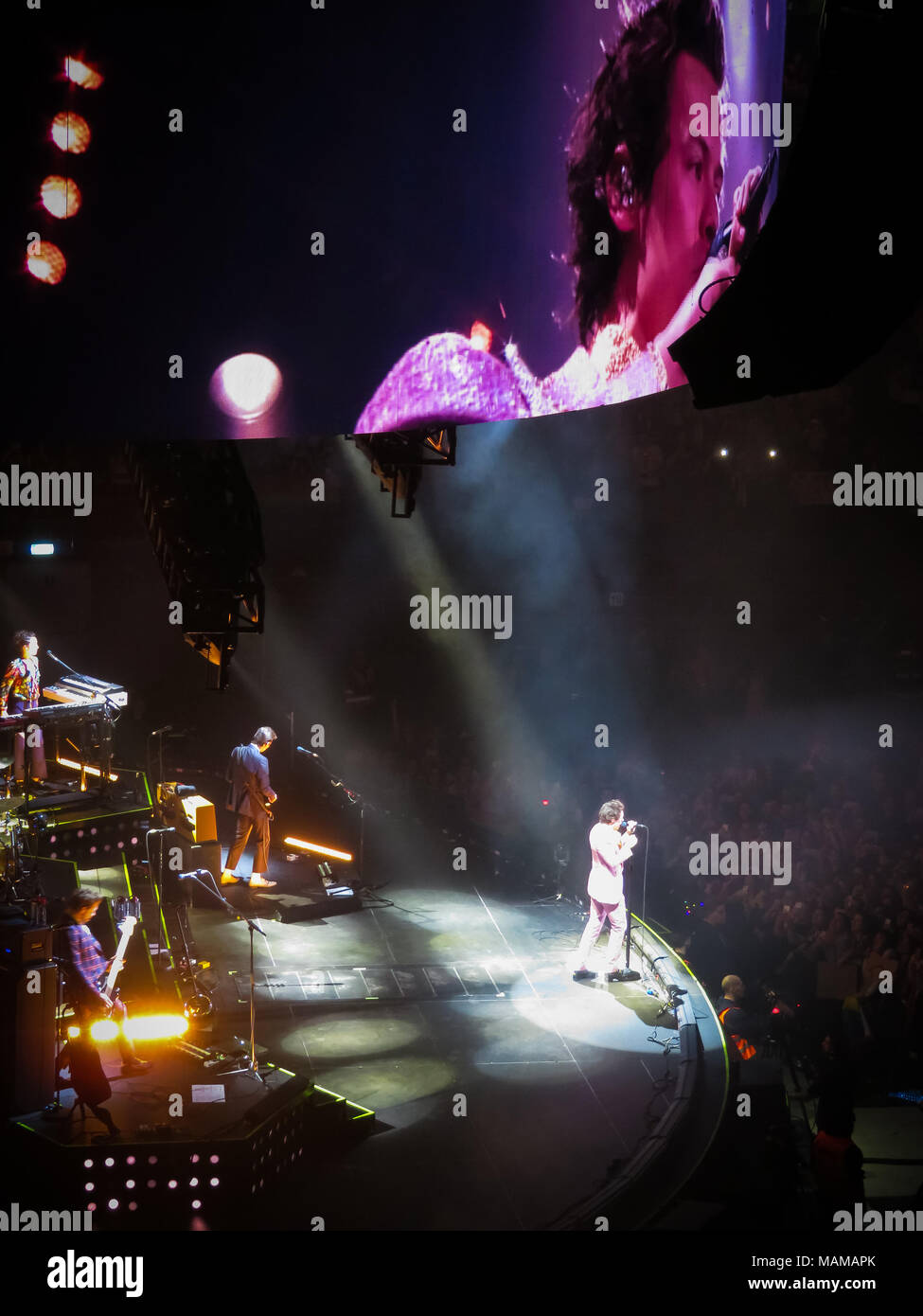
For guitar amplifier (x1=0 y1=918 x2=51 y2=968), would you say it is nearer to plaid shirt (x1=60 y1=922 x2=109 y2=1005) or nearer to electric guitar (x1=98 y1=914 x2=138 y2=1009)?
plaid shirt (x1=60 y1=922 x2=109 y2=1005)

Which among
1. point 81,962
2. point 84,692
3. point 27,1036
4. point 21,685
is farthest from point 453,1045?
point 21,685

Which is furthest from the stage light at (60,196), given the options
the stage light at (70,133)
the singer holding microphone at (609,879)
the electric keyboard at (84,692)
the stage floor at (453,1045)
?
the electric keyboard at (84,692)

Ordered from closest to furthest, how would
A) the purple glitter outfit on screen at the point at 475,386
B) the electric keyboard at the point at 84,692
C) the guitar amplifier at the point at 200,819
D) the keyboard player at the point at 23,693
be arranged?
the purple glitter outfit on screen at the point at 475,386 < the keyboard player at the point at 23,693 < the electric keyboard at the point at 84,692 < the guitar amplifier at the point at 200,819

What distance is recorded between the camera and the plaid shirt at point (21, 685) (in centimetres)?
1053

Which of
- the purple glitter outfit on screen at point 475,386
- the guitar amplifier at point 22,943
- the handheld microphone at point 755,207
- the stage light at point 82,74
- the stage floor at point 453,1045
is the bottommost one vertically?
the stage floor at point 453,1045

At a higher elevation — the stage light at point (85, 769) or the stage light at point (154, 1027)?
the stage light at point (85, 769)

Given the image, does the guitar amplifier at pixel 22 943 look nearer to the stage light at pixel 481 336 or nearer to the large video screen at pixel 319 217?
the large video screen at pixel 319 217

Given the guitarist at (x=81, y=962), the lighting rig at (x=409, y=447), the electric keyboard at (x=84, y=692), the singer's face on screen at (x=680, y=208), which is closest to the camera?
the singer's face on screen at (x=680, y=208)

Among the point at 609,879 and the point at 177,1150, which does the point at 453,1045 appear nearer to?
the point at 609,879

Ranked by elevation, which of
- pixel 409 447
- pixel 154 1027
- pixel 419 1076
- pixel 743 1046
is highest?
pixel 409 447

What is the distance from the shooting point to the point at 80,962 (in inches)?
265

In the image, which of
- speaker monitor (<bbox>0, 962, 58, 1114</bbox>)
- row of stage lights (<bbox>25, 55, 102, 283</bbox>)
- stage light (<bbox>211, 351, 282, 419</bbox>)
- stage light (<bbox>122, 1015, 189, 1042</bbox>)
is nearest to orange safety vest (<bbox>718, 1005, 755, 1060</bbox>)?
stage light (<bbox>122, 1015, 189, 1042</bbox>)

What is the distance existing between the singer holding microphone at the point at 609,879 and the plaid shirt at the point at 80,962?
393 cm

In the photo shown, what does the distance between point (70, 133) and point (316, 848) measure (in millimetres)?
9136
